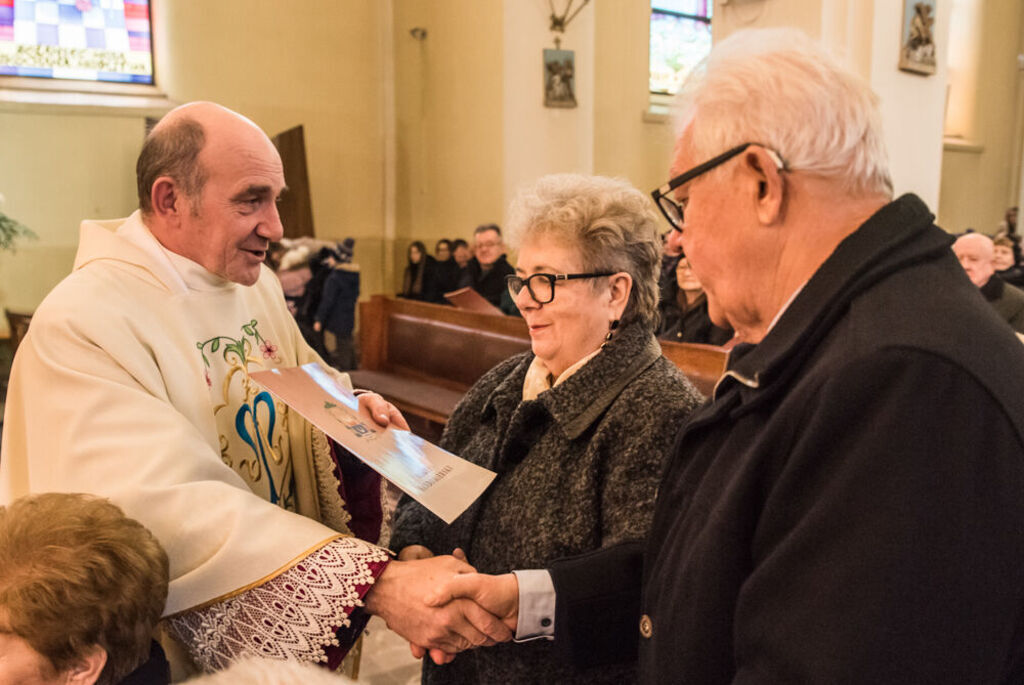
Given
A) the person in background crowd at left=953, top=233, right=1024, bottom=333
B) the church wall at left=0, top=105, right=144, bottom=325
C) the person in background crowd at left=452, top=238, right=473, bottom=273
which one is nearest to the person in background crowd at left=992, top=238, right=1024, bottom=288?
the person in background crowd at left=953, top=233, right=1024, bottom=333

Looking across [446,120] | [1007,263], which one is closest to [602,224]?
[1007,263]

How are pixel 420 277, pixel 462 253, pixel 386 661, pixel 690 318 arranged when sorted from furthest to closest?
pixel 420 277 < pixel 462 253 < pixel 690 318 < pixel 386 661

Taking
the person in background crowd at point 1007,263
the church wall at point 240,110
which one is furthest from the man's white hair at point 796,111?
the church wall at point 240,110

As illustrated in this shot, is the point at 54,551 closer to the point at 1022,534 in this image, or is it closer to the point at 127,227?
the point at 127,227

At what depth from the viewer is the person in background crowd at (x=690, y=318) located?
465cm

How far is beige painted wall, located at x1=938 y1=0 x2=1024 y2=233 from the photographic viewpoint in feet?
39.0

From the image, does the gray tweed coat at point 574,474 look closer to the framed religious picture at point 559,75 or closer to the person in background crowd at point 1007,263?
the person in background crowd at point 1007,263

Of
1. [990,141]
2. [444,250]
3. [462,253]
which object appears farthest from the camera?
[990,141]

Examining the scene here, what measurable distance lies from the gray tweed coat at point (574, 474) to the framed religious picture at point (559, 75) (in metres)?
7.01

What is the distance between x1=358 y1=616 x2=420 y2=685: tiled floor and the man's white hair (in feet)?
9.06

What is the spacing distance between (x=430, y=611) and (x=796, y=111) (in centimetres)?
103

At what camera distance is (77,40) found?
343 inches

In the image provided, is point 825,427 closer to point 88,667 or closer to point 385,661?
point 88,667

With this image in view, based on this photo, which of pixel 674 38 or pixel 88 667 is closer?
pixel 88 667
